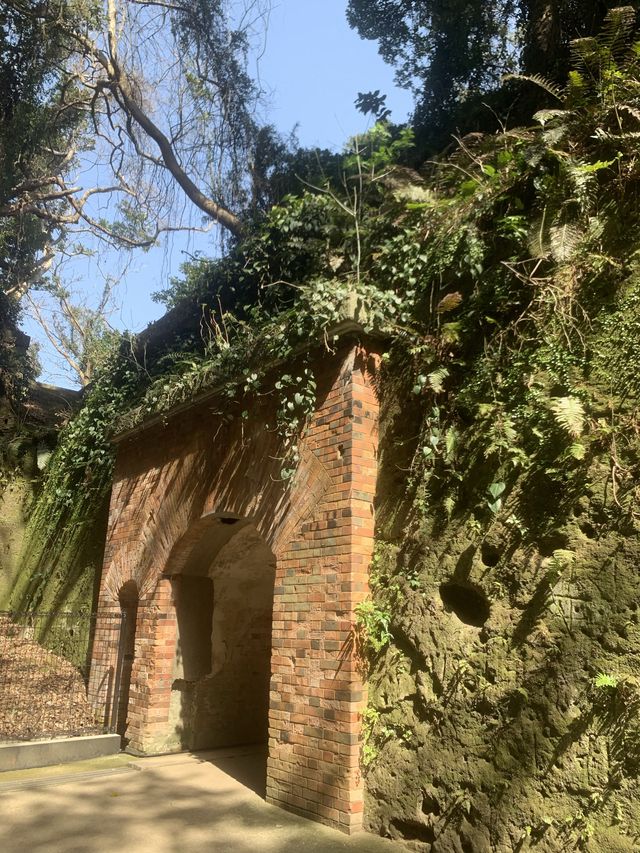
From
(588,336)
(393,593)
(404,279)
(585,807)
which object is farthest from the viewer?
(404,279)

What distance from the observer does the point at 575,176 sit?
174 inches

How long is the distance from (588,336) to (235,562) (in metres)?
5.44

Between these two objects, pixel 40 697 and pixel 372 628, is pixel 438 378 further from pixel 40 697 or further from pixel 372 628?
pixel 40 697

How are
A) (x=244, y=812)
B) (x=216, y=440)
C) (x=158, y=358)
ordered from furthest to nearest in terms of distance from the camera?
(x=158, y=358) < (x=216, y=440) < (x=244, y=812)

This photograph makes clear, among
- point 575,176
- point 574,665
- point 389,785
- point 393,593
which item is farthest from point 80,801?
point 575,176

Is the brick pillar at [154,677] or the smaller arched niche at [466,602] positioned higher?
the smaller arched niche at [466,602]

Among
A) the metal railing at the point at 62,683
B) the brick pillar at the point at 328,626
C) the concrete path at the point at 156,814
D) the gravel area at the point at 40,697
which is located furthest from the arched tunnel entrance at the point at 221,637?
the brick pillar at the point at 328,626

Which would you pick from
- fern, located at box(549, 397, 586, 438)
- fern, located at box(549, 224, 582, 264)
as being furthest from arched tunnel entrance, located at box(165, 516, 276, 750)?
fern, located at box(549, 224, 582, 264)

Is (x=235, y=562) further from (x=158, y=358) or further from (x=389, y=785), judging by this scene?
(x=389, y=785)

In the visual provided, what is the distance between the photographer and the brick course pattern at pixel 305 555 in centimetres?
489

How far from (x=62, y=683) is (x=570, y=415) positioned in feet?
26.4

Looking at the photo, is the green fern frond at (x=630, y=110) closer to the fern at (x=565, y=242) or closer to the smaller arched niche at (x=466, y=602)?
the fern at (x=565, y=242)

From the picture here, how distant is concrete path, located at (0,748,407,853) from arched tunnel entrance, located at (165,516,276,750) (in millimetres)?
810

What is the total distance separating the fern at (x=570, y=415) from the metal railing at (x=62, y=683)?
21.4 feet
